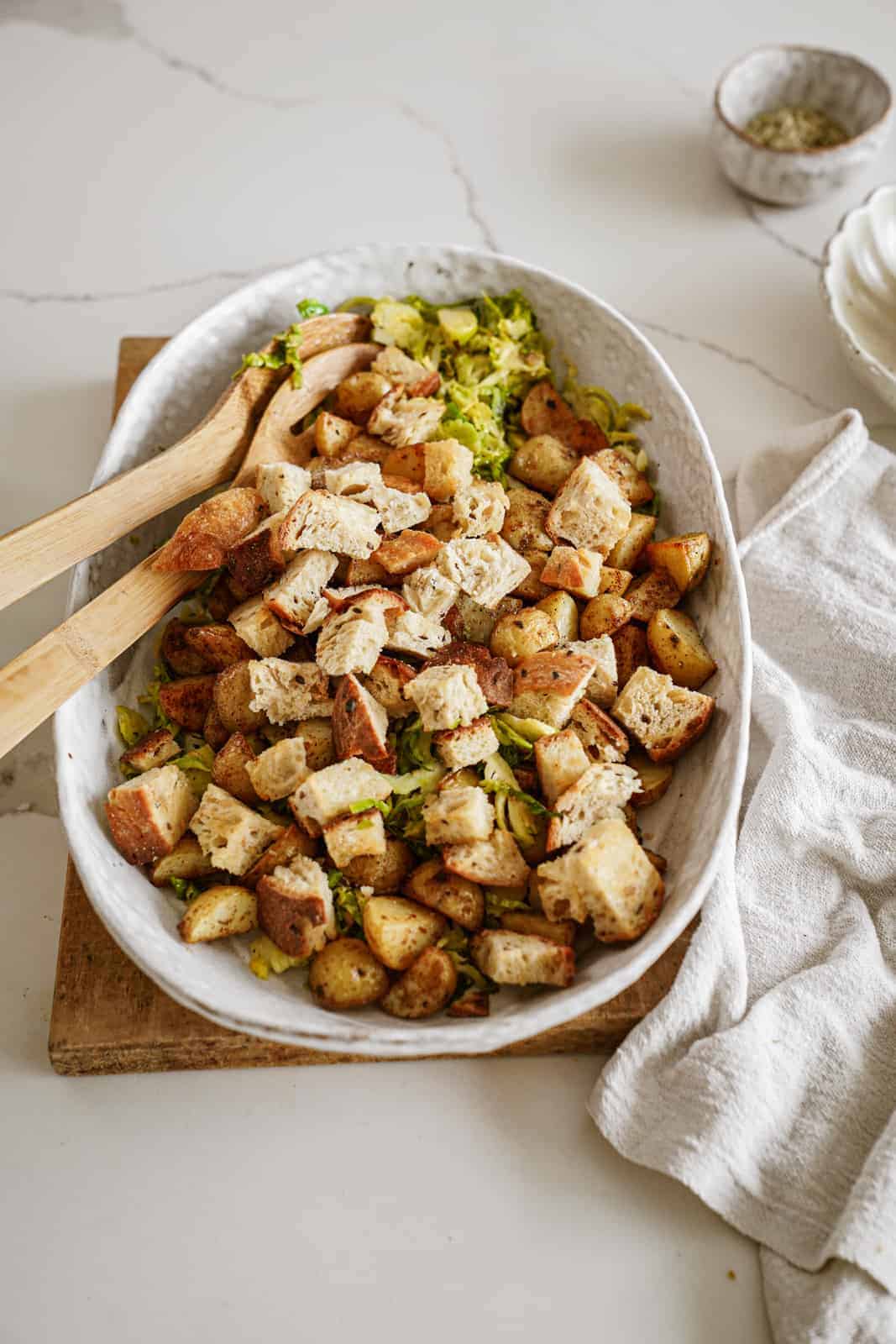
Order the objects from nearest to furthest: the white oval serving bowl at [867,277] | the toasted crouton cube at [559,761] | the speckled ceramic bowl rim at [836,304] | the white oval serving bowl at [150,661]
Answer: the white oval serving bowl at [150,661] < the toasted crouton cube at [559,761] < the speckled ceramic bowl rim at [836,304] < the white oval serving bowl at [867,277]

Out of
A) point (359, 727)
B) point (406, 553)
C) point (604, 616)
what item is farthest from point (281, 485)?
point (604, 616)

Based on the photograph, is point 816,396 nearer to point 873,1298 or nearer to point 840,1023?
point 840,1023

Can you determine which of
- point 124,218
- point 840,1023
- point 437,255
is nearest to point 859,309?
point 437,255

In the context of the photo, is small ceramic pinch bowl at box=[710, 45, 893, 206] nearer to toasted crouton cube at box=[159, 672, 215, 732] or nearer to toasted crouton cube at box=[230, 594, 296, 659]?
toasted crouton cube at box=[230, 594, 296, 659]

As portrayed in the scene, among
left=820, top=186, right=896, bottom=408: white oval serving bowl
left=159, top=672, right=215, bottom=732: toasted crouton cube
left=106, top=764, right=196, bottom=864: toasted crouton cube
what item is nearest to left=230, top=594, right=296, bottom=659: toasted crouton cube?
left=159, top=672, right=215, bottom=732: toasted crouton cube

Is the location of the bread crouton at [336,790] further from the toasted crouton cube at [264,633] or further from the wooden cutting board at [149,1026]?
the wooden cutting board at [149,1026]

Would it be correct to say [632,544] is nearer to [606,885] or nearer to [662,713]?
Result: [662,713]

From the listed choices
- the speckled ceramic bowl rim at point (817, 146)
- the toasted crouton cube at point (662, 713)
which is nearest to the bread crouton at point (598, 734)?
the toasted crouton cube at point (662, 713)
